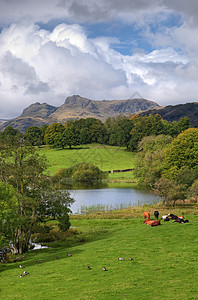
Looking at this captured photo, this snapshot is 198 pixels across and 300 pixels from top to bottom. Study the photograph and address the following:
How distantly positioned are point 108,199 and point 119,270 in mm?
50240

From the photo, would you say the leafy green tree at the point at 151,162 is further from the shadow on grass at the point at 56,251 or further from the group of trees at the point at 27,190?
the group of trees at the point at 27,190

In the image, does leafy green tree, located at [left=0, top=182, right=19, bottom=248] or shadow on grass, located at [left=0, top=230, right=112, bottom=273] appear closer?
leafy green tree, located at [left=0, top=182, right=19, bottom=248]

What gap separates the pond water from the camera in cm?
5928

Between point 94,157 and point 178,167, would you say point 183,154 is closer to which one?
point 178,167

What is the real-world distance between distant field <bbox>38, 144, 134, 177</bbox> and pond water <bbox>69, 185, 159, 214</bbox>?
1439 inches

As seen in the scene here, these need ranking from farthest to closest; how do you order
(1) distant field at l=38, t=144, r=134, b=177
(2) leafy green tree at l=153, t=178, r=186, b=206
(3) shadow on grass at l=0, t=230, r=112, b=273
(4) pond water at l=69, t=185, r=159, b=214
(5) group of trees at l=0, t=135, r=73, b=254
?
(1) distant field at l=38, t=144, r=134, b=177, (4) pond water at l=69, t=185, r=159, b=214, (2) leafy green tree at l=153, t=178, r=186, b=206, (5) group of trees at l=0, t=135, r=73, b=254, (3) shadow on grass at l=0, t=230, r=112, b=273

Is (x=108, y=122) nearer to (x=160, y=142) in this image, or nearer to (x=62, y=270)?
(x=160, y=142)

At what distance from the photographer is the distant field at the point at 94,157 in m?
123

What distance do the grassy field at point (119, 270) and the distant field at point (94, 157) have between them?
3500 inches

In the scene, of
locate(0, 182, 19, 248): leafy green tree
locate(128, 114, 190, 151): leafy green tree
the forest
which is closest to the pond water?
the forest

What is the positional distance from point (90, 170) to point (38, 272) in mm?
83946

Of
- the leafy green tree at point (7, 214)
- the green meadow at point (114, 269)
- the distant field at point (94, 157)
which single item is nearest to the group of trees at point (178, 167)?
the green meadow at point (114, 269)

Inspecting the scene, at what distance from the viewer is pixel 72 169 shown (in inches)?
4284

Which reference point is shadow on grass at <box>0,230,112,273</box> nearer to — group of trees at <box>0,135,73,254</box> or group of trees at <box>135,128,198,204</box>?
group of trees at <box>0,135,73,254</box>
